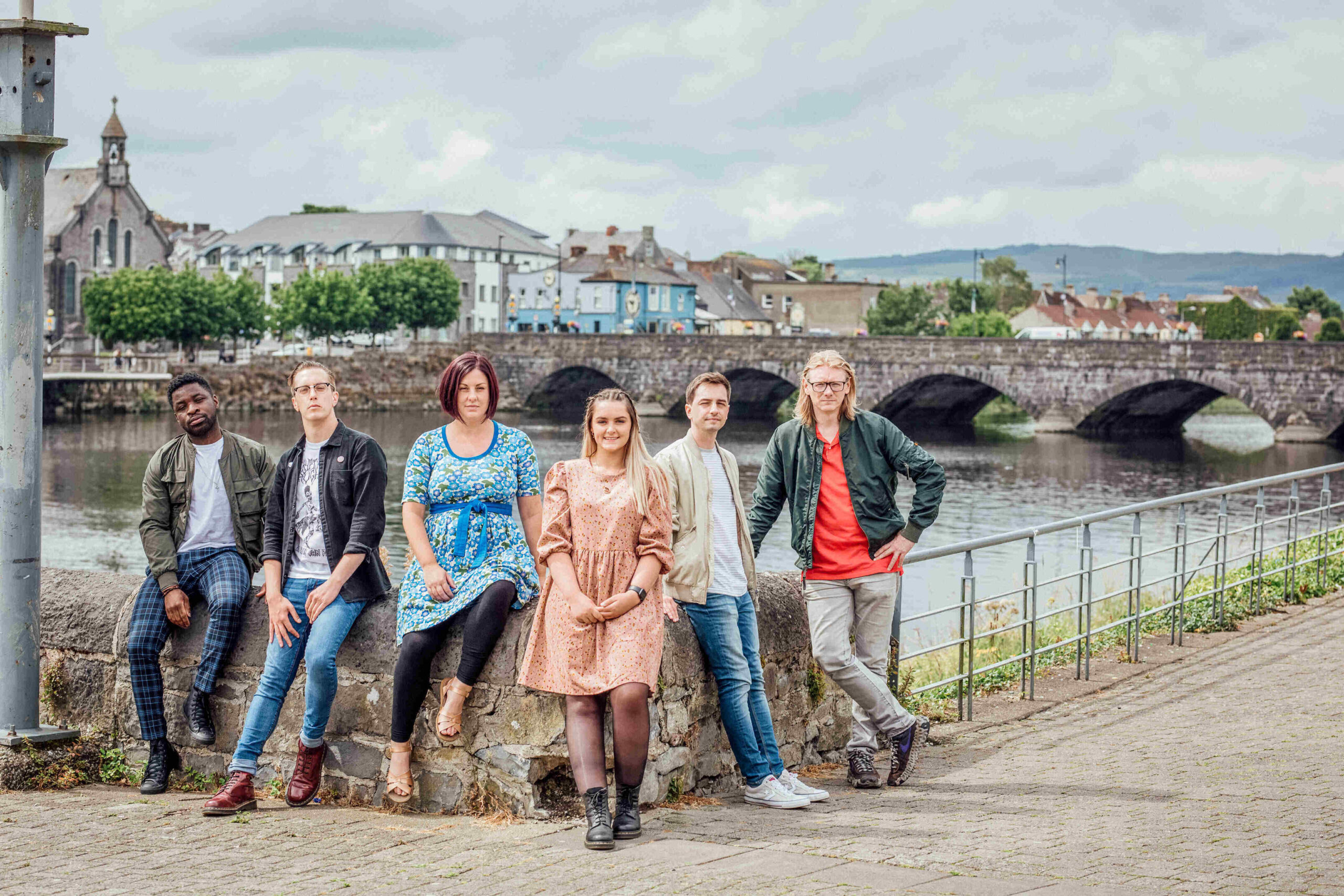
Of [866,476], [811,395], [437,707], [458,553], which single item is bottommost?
[437,707]

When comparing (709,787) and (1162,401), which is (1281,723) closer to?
(709,787)

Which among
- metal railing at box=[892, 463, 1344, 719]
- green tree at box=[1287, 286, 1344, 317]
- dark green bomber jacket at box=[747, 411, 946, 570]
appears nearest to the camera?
dark green bomber jacket at box=[747, 411, 946, 570]

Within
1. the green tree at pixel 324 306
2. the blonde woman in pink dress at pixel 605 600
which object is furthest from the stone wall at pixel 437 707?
the green tree at pixel 324 306

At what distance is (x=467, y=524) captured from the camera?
15.5 feet

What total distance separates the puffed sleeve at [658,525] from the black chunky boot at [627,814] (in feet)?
2.16

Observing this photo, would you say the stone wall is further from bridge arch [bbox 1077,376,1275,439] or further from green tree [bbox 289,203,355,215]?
green tree [bbox 289,203,355,215]

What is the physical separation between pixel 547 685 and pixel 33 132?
274 centimetres

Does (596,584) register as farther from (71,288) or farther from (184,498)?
(71,288)

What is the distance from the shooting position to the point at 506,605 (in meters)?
4.64

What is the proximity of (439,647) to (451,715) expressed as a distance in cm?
22

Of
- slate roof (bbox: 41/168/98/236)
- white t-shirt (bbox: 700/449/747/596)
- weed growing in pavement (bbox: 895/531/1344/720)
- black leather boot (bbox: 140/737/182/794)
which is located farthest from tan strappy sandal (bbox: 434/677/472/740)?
slate roof (bbox: 41/168/98/236)

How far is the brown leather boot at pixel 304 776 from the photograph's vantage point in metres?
4.84

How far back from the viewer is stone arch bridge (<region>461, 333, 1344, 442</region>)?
142 feet

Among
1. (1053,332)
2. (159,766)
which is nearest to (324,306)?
(1053,332)
